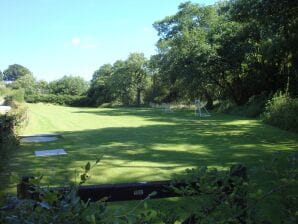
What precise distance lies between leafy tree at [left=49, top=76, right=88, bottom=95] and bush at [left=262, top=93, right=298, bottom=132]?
7797 centimetres

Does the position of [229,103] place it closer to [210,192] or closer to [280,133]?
[280,133]

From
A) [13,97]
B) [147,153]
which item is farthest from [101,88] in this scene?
[147,153]

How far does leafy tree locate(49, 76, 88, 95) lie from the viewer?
9869cm

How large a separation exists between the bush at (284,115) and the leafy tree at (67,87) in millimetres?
77974

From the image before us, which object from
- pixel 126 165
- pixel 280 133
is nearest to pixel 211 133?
pixel 280 133

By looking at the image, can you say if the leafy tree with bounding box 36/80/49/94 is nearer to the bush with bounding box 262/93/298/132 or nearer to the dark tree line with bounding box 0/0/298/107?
the dark tree line with bounding box 0/0/298/107

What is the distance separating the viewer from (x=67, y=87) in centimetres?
9956

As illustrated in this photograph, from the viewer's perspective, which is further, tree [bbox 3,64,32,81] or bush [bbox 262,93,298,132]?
tree [bbox 3,64,32,81]

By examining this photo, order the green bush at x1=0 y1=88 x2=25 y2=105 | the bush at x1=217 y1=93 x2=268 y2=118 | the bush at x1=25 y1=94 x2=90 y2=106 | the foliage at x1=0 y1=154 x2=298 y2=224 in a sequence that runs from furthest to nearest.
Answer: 1. the bush at x1=25 y1=94 x2=90 y2=106
2. the bush at x1=217 y1=93 x2=268 y2=118
3. the green bush at x1=0 y1=88 x2=25 y2=105
4. the foliage at x1=0 y1=154 x2=298 y2=224

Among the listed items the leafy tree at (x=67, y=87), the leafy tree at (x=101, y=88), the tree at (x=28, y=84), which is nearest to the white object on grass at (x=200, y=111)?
the leafy tree at (x=101, y=88)

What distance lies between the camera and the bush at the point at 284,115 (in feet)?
61.3

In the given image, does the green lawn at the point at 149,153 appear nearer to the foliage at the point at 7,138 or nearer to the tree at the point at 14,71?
the foliage at the point at 7,138

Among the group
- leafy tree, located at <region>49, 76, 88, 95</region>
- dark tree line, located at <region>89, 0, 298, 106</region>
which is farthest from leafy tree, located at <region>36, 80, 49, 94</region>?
dark tree line, located at <region>89, 0, 298, 106</region>

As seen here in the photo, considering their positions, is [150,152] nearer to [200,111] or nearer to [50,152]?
[50,152]
